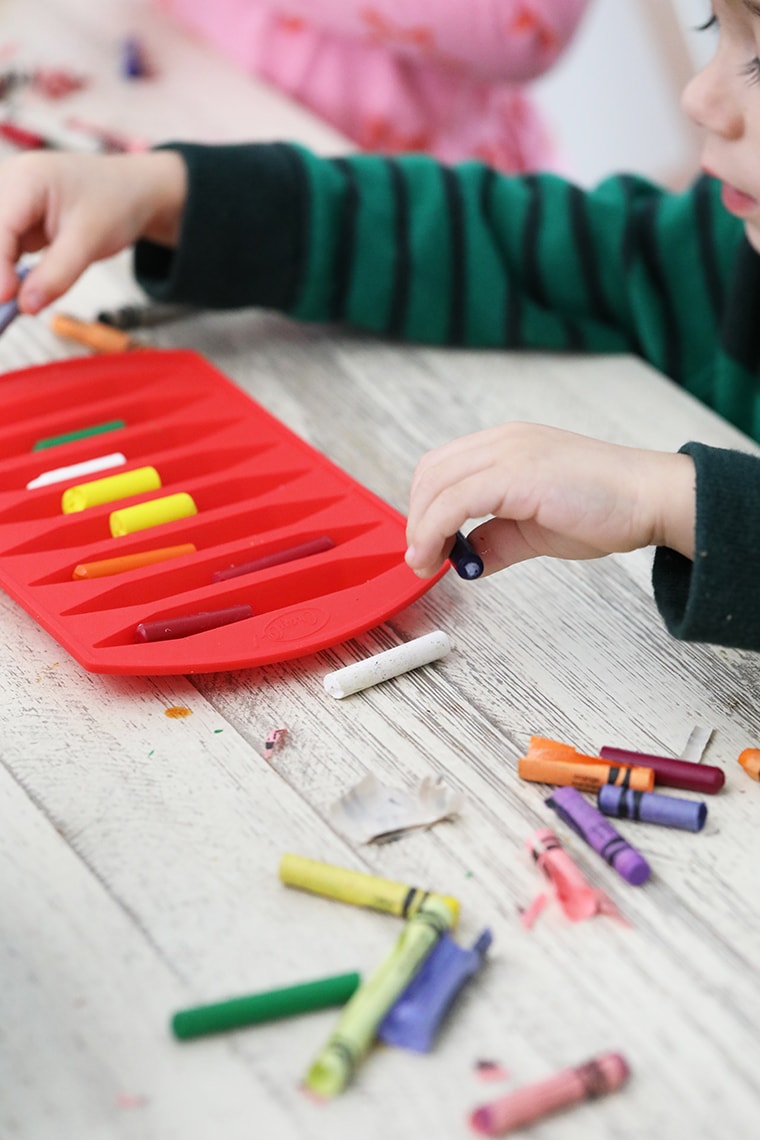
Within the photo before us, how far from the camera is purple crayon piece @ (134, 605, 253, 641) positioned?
2.01 ft

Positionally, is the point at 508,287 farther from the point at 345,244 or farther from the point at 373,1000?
the point at 373,1000

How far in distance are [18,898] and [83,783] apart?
67mm

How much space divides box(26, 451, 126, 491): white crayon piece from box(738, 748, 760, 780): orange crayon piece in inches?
15.0

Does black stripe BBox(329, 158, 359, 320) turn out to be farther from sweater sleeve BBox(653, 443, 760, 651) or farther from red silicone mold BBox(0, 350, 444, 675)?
sweater sleeve BBox(653, 443, 760, 651)

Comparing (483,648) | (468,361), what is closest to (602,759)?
(483,648)

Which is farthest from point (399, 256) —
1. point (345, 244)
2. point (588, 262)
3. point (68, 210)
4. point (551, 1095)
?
point (551, 1095)

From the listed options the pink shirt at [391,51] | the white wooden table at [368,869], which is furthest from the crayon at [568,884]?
the pink shirt at [391,51]

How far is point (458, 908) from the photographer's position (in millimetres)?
490

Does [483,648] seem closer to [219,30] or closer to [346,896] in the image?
[346,896]

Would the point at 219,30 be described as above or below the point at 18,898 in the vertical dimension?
above

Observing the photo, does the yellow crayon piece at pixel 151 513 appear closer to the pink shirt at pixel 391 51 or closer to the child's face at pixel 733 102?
the child's face at pixel 733 102

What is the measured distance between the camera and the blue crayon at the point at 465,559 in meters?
0.61

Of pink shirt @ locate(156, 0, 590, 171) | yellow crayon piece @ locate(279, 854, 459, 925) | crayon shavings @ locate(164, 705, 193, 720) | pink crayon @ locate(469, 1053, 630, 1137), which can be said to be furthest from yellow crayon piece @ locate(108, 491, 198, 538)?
pink shirt @ locate(156, 0, 590, 171)

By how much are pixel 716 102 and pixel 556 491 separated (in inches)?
12.5
